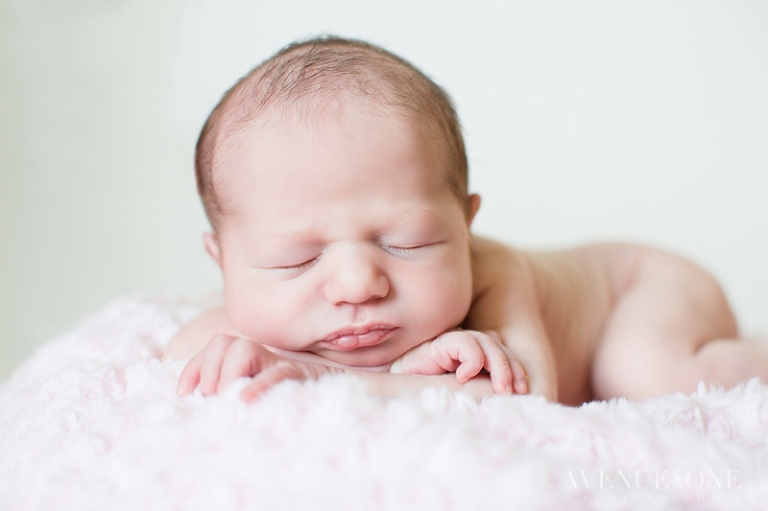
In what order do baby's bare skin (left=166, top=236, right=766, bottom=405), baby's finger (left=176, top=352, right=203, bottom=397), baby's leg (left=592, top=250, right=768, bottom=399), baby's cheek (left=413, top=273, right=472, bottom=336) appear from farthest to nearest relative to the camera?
baby's leg (left=592, top=250, right=768, bottom=399)
baby's bare skin (left=166, top=236, right=766, bottom=405)
baby's cheek (left=413, top=273, right=472, bottom=336)
baby's finger (left=176, top=352, right=203, bottom=397)

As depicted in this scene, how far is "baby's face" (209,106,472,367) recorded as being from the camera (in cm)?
117

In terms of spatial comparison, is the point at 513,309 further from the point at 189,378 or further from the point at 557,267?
the point at 189,378

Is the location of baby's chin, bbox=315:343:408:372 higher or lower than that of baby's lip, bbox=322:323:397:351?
lower

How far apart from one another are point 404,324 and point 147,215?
78.3 inches

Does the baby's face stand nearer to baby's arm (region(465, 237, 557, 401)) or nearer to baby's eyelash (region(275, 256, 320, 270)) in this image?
baby's eyelash (region(275, 256, 320, 270))

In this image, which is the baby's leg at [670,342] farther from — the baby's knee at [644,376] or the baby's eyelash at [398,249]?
the baby's eyelash at [398,249]

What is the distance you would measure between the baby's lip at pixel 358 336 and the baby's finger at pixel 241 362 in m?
0.14

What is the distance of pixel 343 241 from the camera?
46.1 inches

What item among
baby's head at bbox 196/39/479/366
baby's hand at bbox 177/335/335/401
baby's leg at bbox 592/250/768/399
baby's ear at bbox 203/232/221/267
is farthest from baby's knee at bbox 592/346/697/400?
baby's ear at bbox 203/232/221/267

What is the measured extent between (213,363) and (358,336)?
228 millimetres

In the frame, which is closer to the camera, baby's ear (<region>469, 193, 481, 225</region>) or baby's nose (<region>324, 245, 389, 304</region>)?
baby's nose (<region>324, 245, 389, 304</region>)

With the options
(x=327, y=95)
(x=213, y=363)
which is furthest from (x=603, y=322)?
(x=213, y=363)

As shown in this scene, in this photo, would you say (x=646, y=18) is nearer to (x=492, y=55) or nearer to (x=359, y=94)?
(x=492, y=55)

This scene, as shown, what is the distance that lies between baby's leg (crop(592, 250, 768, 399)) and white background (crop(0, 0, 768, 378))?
3.15 ft
